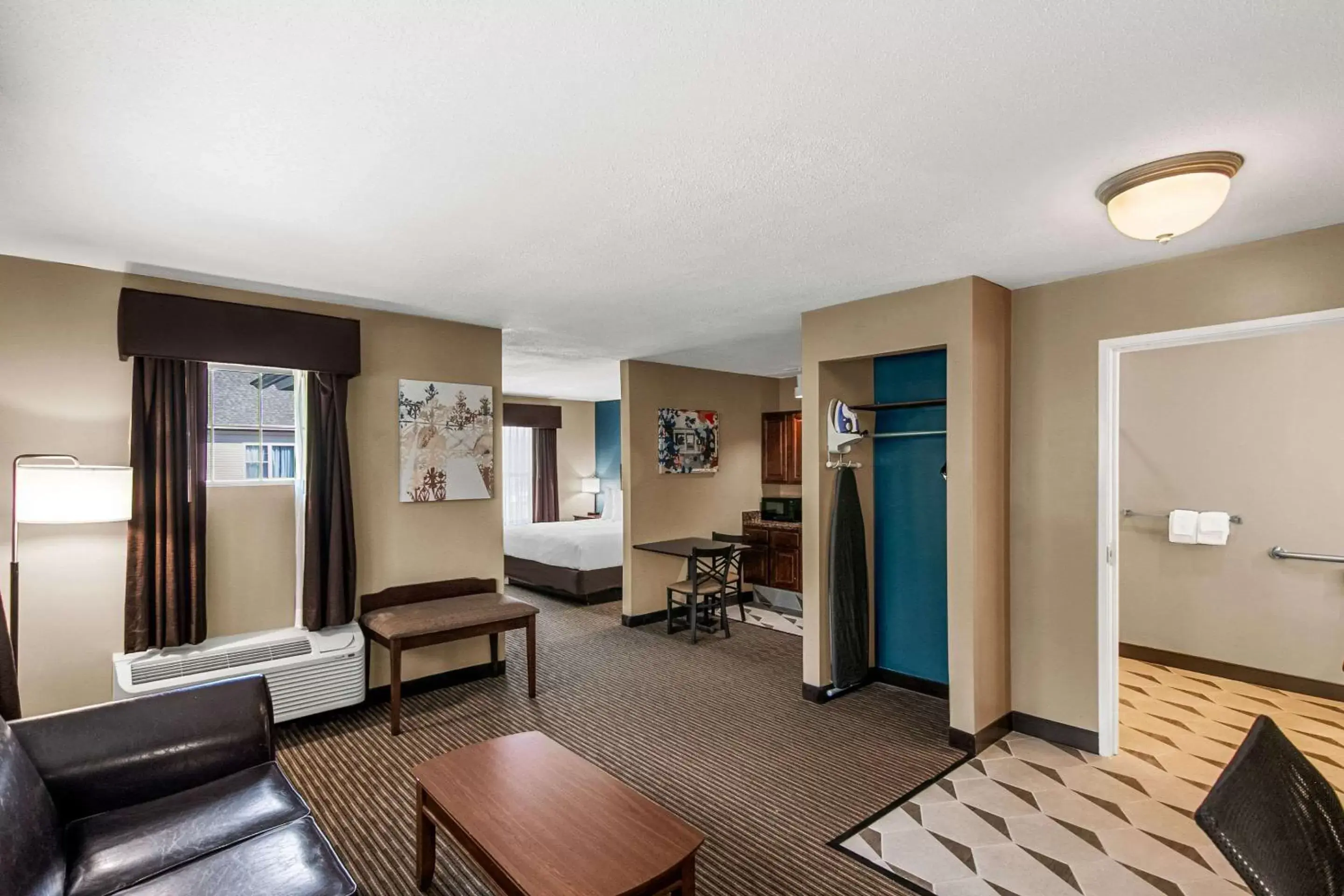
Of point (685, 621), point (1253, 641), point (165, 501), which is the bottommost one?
point (685, 621)

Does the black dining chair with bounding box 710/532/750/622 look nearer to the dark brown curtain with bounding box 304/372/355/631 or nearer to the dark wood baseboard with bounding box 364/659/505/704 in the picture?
the dark wood baseboard with bounding box 364/659/505/704

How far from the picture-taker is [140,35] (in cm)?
142

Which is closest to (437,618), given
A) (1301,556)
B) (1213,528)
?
(1213,528)

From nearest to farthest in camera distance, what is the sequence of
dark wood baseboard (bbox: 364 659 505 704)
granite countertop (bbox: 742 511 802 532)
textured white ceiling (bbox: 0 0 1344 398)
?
textured white ceiling (bbox: 0 0 1344 398) → dark wood baseboard (bbox: 364 659 505 704) → granite countertop (bbox: 742 511 802 532)

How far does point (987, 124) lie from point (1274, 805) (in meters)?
1.79

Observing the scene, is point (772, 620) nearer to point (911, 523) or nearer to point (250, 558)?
point (911, 523)

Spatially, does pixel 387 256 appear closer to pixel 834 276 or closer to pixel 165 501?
pixel 165 501

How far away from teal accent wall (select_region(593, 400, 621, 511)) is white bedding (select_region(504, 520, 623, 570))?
6.22 ft

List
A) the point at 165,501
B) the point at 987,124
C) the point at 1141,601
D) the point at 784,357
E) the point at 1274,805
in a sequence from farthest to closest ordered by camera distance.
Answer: the point at 784,357
the point at 1141,601
the point at 165,501
the point at 987,124
the point at 1274,805

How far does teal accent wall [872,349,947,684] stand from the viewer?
4082 mm

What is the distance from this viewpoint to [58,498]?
8.66 feet

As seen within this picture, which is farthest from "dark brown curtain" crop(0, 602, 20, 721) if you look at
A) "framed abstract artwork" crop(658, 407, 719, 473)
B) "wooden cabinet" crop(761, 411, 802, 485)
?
"wooden cabinet" crop(761, 411, 802, 485)

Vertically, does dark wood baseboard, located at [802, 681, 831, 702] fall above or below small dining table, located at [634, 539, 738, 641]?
below

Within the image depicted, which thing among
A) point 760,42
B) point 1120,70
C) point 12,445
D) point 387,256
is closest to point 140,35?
point 760,42
